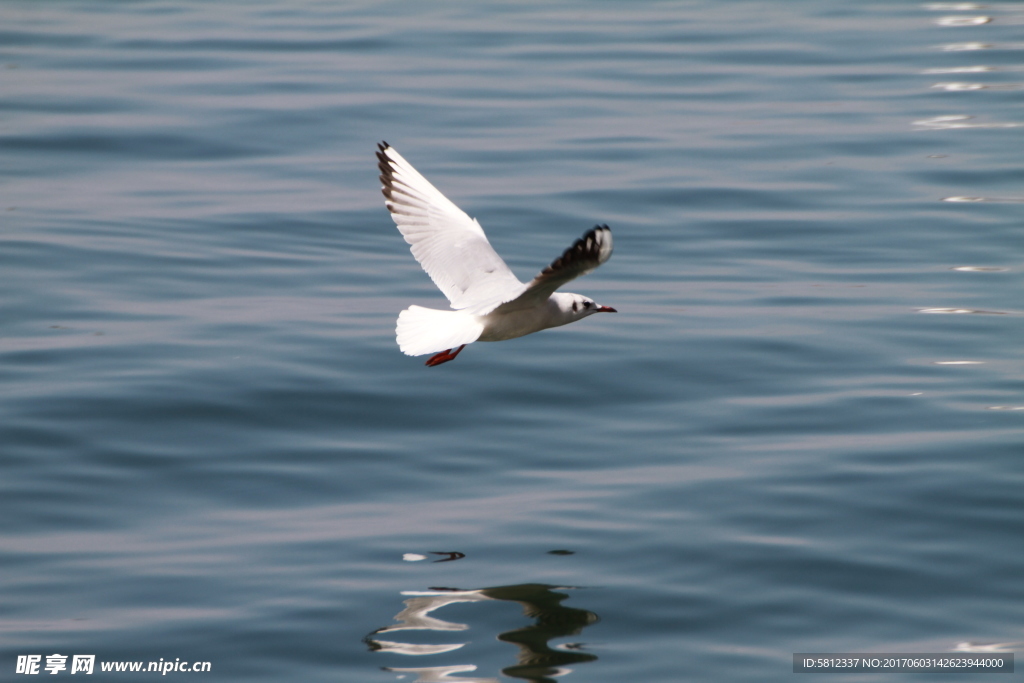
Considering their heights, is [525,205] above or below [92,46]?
below

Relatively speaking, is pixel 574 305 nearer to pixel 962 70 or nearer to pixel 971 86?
pixel 971 86

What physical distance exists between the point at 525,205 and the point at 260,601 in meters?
9.00

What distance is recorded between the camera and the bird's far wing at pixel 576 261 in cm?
730

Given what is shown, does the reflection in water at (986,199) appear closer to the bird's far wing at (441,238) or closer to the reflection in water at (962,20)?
the bird's far wing at (441,238)

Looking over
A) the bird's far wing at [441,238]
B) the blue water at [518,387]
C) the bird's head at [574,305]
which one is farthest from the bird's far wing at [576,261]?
the blue water at [518,387]

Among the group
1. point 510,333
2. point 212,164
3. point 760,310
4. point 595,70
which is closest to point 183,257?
point 212,164

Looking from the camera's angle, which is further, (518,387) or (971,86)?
(971,86)

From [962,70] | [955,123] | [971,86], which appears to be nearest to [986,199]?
[955,123]

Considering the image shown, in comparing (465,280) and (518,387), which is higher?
(465,280)

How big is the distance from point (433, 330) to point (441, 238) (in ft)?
6.01

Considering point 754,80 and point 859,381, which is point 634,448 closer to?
point 859,381

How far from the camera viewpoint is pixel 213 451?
432 inches

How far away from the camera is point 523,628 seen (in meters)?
8.50

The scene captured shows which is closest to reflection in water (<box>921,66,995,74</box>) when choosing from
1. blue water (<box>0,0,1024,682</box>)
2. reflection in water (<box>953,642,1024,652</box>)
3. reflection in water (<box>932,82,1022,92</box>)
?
reflection in water (<box>932,82,1022,92</box>)
